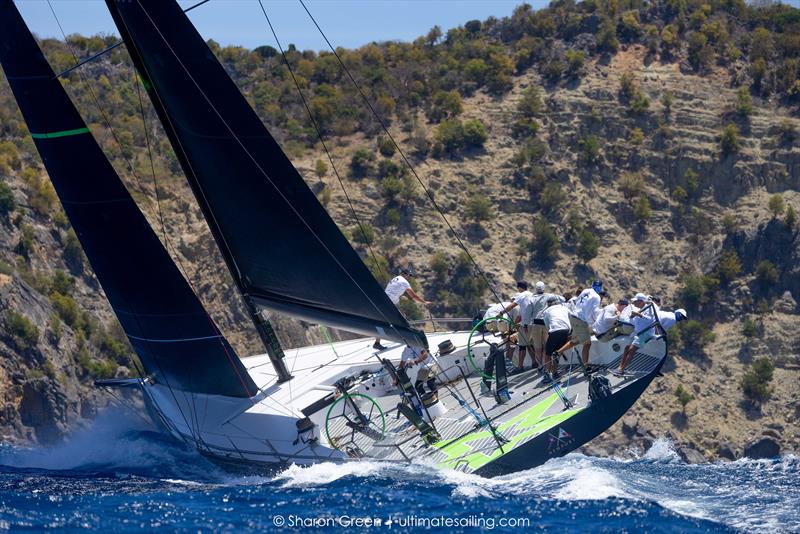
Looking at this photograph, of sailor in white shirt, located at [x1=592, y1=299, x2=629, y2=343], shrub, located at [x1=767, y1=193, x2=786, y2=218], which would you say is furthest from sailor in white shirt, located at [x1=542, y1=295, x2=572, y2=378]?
shrub, located at [x1=767, y1=193, x2=786, y2=218]

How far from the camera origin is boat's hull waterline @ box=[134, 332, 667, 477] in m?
15.0

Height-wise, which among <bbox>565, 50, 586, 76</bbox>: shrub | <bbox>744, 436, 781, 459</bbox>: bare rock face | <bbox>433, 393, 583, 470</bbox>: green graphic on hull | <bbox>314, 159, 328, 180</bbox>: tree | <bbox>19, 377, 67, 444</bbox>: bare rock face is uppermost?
<bbox>565, 50, 586, 76</bbox>: shrub

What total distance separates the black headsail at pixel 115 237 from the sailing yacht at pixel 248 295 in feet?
0.07

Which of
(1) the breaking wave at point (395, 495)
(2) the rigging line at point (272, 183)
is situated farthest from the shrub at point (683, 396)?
(2) the rigging line at point (272, 183)

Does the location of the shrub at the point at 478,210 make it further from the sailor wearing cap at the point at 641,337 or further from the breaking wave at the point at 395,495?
the breaking wave at the point at 395,495

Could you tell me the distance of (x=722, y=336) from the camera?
101ft

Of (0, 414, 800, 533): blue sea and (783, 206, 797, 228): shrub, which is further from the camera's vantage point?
(783, 206, 797, 228): shrub

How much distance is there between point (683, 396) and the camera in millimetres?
28312

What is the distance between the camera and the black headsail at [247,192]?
15031 millimetres

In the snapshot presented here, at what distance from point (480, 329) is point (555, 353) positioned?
198 cm

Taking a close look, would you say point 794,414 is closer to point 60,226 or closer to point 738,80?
point 738,80

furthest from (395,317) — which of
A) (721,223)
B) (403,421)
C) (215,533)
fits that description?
(721,223)

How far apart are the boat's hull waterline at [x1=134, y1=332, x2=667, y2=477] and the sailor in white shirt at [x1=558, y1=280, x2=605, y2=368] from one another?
22 cm

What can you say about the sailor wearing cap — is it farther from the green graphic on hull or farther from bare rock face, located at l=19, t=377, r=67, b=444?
bare rock face, located at l=19, t=377, r=67, b=444
